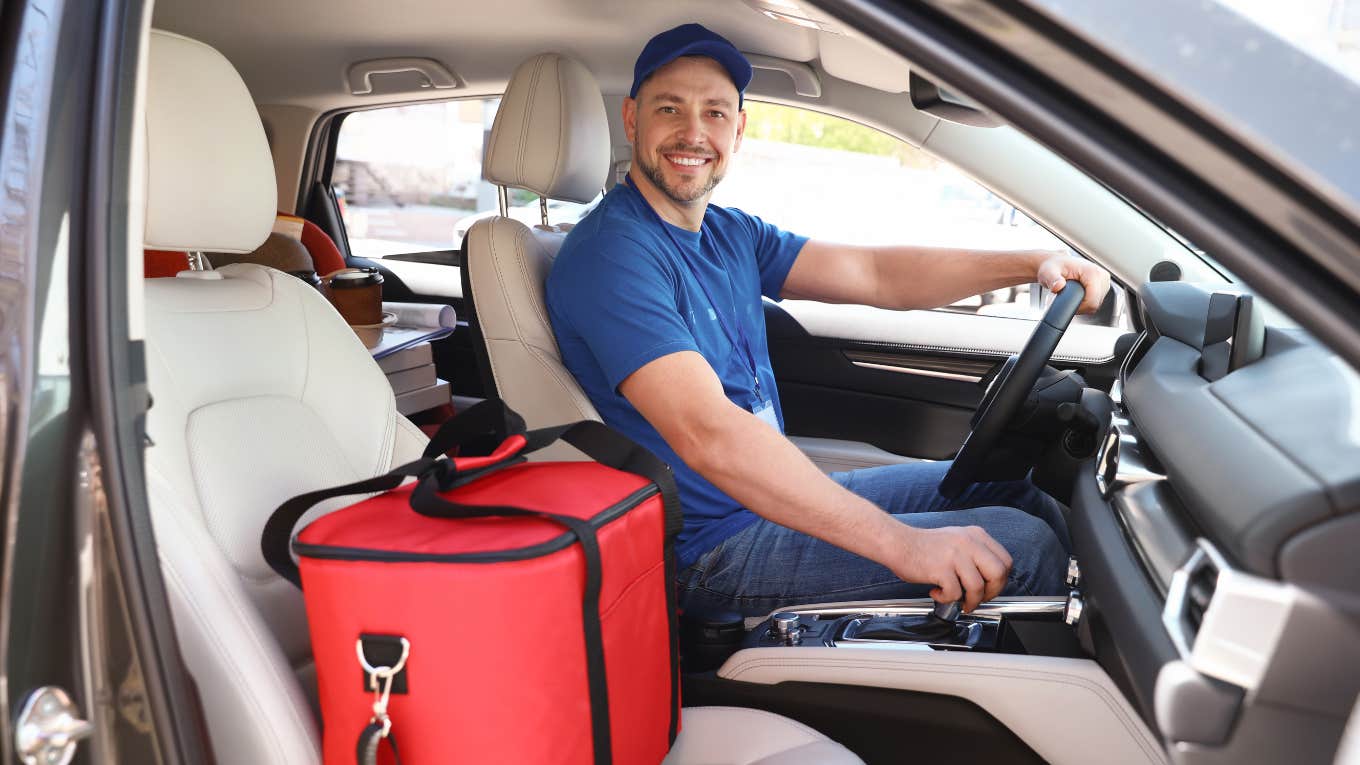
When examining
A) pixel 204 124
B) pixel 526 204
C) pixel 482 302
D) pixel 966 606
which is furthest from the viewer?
pixel 526 204

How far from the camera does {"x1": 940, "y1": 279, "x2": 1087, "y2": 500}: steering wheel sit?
4.68ft

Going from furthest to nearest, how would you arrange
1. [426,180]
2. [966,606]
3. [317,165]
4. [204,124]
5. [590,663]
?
1. [426,180]
2. [317,165]
3. [966,606]
4. [204,124]
5. [590,663]

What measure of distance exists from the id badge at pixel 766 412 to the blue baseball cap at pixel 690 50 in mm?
581

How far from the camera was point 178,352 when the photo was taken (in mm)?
1123

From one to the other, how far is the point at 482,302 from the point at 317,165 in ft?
6.99

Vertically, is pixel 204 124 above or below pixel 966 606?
above

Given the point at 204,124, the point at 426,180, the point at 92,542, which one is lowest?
the point at 426,180

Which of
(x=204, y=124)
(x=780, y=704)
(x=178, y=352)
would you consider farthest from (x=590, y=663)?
(x=204, y=124)

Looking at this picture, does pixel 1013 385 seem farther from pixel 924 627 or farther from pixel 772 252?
pixel 772 252

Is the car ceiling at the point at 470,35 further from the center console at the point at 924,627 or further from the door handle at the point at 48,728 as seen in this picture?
the door handle at the point at 48,728

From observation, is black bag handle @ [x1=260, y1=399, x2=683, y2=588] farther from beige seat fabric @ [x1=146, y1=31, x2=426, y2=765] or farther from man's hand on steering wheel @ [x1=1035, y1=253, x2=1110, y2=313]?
man's hand on steering wheel @ [x1=1035, y1=253, x2=1110, y2=313]

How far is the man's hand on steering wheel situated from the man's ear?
746 mm

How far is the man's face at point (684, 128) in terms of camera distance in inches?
68.9

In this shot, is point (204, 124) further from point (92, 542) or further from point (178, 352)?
point (92, 542)
